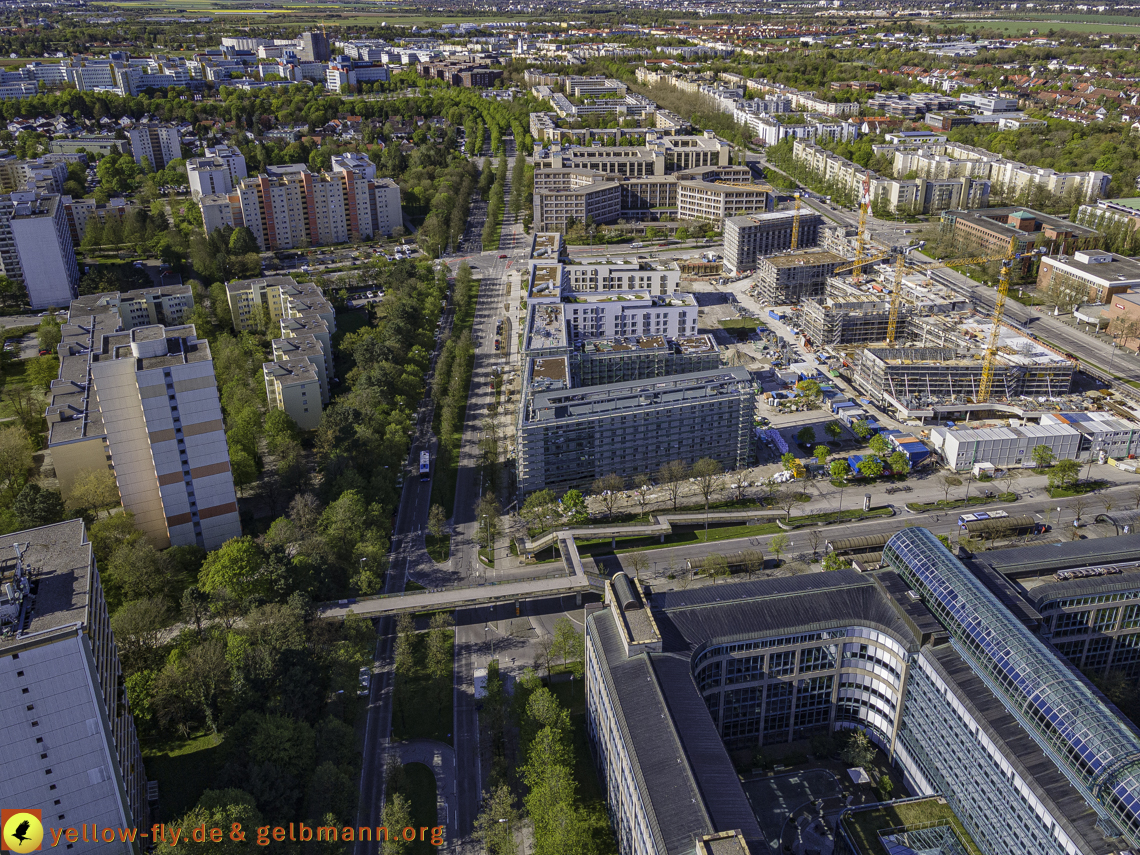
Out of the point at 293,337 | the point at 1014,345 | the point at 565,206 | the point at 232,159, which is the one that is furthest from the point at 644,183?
the point at 293,337

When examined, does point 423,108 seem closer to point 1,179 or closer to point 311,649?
point 1,179

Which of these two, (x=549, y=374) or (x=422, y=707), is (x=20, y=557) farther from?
(x=549, y=374)

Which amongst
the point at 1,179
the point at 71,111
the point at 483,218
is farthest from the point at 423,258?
the point at 71,111

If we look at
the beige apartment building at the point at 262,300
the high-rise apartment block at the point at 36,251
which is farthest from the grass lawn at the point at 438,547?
the high-rise apartment block at the point at 36,251

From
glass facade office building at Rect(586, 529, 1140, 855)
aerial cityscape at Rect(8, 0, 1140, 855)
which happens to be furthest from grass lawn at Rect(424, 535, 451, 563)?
glass facade office building at Rect(586, 529, 1140, 855)

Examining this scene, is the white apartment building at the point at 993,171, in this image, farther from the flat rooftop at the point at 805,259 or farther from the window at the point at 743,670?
the window at the point at 743,670
